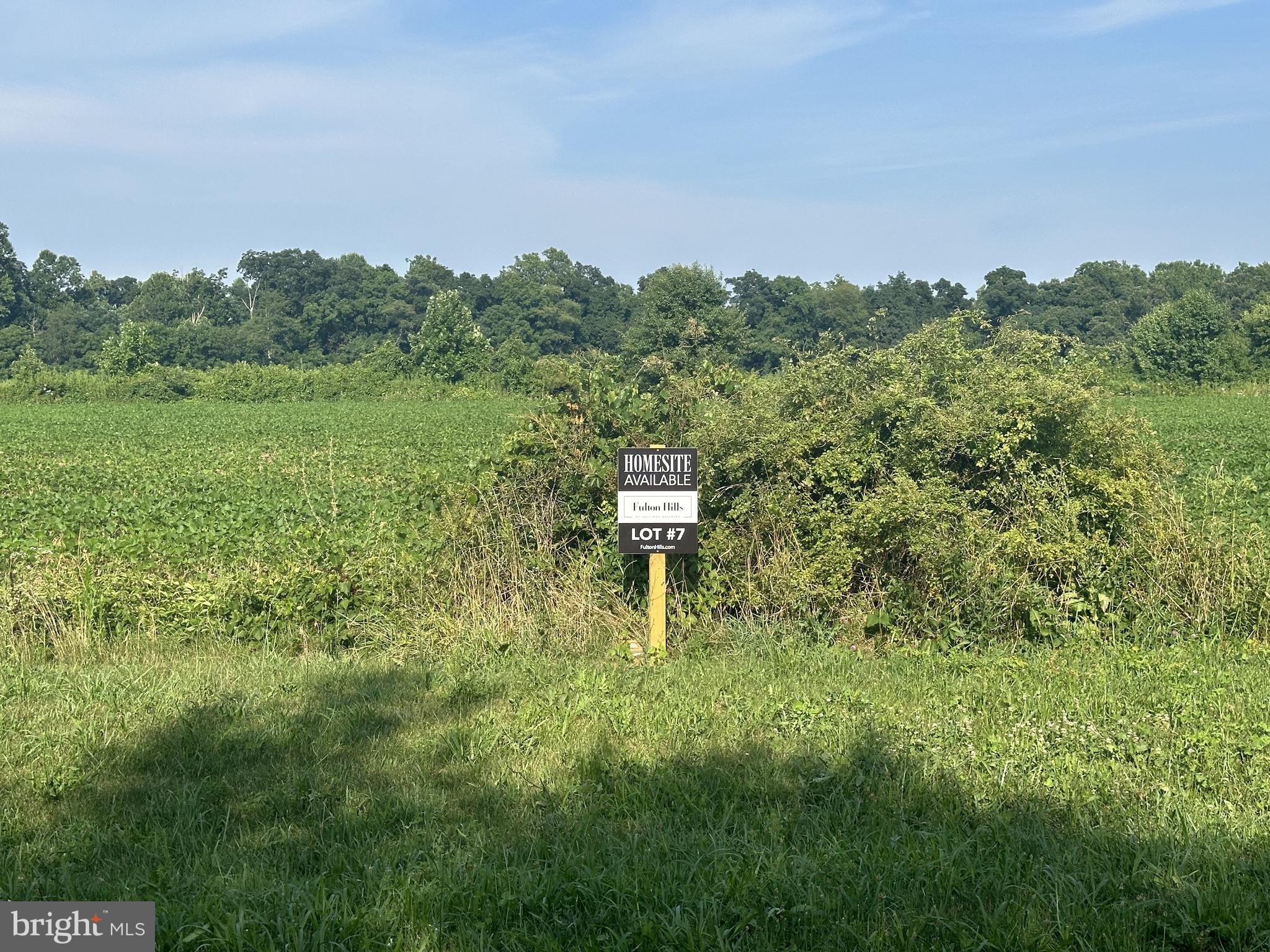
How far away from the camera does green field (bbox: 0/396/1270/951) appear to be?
142 inches

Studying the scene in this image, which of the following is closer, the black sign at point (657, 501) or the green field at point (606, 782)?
the green field at point (606, 782)

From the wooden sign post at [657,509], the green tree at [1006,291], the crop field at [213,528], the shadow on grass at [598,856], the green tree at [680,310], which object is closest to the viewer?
the shadow on grass at [598,856]

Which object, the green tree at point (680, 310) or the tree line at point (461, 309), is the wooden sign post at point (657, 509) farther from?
the tree line at point (461, 309)

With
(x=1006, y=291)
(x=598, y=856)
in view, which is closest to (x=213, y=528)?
(x=598, y=856)

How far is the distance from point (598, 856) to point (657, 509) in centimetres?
381

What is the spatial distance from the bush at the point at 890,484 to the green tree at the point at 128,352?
8173cm

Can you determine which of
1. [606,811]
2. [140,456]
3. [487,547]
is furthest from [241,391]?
[606,811]

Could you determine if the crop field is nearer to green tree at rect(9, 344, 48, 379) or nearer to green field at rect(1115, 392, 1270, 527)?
green field at rect(1115, 392, 1270, 527)

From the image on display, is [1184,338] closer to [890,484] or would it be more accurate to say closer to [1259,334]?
[1259,334]

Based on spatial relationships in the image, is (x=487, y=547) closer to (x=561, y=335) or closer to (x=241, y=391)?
(x=241, y=391)

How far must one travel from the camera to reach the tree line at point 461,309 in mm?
89938

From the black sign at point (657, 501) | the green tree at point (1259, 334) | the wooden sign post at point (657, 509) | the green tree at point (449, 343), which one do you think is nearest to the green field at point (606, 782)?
the wooden sign post at point (657, 509)

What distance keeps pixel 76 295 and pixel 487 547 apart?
14327cm

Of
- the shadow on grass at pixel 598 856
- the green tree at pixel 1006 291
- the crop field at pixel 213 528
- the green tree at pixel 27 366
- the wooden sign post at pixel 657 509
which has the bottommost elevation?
the shadow on grass at pixel 598 856
